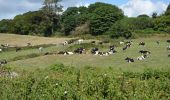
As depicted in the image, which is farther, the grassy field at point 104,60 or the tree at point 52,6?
the tree at point 52,6

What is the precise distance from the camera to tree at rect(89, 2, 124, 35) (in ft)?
280

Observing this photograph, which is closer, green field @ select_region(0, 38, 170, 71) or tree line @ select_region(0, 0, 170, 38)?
green field @ select_region(0, 38, 170, 71)

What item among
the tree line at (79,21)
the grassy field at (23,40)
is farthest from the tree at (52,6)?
the grassy field at (23,40)

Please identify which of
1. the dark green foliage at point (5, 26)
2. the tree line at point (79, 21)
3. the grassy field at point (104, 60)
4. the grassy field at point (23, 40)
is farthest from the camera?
the dark green foliage at point (5, 26)

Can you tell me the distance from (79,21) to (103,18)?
8721mm

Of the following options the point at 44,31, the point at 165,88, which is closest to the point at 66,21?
the point at 44,31

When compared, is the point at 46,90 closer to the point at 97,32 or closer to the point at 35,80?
the point at 35,80

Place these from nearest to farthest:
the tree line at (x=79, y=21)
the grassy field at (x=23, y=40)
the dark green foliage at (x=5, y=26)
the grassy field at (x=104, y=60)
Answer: the grassy field at (x=104, y=60) → the grassy field at (x=23, y=40) → the tree line at (x=79, y=21) → the dark green foliage at (x=5, y=26)

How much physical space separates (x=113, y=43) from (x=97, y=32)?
100ft

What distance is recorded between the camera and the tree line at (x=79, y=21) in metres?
83.8

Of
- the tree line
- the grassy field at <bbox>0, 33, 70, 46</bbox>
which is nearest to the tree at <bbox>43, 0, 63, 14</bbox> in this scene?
the tree line

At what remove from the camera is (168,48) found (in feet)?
147

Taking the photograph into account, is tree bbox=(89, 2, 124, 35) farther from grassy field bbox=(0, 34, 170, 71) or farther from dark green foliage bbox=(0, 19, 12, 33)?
grassy field bbox=(0, 34, 170, 71)

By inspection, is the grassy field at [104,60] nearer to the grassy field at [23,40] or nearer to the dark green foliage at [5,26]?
the grassy field at [23,40]
